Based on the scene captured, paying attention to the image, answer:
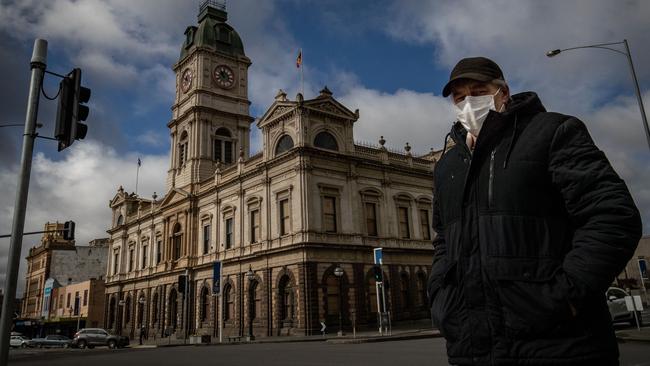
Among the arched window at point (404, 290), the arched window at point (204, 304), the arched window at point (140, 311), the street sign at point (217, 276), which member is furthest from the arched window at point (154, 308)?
the arched window at point (404, 290)

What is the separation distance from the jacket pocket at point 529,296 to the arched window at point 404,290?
110ft

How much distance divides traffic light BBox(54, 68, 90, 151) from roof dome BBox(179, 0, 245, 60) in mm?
42963

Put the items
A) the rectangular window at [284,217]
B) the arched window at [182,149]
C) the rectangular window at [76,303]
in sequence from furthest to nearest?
1. the rectangular window at [76,303]
2. the arched window at [182,149]
3. the rectangular window at [284,217]

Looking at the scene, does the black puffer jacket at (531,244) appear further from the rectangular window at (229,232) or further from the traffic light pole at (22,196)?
the rectangular window at (229,232)

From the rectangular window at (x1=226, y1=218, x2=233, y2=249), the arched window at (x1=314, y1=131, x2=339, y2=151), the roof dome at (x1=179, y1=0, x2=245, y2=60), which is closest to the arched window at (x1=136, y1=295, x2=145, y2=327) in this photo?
the rectangular window at (x1=226, y1=218, x2=233, y2=249)

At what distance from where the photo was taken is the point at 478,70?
113 inches

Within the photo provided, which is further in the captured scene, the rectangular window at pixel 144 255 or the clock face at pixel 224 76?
the rectangular window at pixel 144 255

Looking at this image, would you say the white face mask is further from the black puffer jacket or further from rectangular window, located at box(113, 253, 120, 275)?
rectangular window, located at box(113, 253, 120, 275)

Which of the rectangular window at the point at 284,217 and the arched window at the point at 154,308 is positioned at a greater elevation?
the rectangular window at the point at 284,217

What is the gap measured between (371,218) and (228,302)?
12.7 m

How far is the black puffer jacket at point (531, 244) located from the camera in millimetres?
2166

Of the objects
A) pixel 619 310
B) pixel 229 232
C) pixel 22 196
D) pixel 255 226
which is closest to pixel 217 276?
pixel 255 226

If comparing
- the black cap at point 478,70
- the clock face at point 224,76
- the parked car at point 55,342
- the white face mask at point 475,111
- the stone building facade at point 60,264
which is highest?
the clock face at point 224,76

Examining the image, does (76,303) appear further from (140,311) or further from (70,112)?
(70,112)
